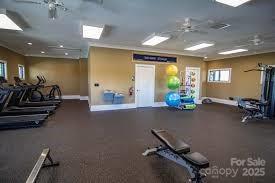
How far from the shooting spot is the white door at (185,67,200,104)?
897 cm

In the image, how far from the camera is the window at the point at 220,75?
9586 millimetres

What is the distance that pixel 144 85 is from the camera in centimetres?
789

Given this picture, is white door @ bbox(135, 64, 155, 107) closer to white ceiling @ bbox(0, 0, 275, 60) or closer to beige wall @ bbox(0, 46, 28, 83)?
white ceiling @ bbox(0, 0, 275, 60)

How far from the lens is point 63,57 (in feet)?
35.0

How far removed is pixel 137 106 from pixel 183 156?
225 inches

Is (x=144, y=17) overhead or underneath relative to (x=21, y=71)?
overhead

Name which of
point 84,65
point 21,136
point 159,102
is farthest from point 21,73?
point 159,102

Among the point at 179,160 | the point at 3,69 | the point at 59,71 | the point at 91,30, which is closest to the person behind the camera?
the point at 179,160

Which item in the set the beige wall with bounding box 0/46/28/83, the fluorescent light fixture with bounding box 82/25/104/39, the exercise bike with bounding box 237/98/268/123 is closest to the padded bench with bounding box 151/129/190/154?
the fluorescent light fixture with bounding box 82/25/104/39

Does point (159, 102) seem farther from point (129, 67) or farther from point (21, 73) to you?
point (21, 73)

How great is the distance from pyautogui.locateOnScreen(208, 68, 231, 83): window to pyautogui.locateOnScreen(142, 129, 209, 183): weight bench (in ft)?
28.0

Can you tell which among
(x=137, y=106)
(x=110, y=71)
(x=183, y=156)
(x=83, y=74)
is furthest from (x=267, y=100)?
(x=83, y=74)

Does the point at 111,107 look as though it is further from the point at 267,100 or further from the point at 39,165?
the point at 267,100

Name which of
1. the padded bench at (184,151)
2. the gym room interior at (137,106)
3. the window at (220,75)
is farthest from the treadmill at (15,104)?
the window at (220,75)
